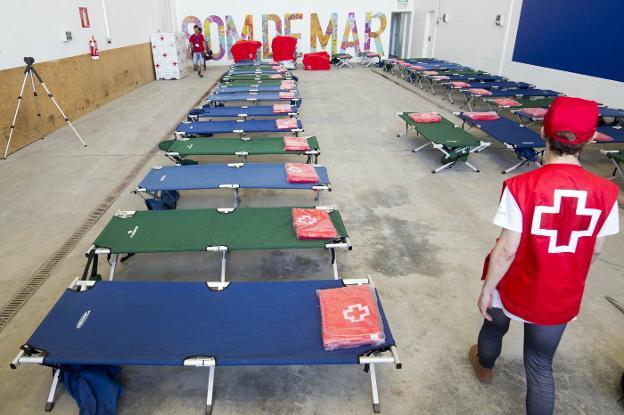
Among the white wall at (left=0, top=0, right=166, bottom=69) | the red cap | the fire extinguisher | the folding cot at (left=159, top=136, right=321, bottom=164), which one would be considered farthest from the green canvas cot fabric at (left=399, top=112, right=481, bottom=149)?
the fire extinguisher

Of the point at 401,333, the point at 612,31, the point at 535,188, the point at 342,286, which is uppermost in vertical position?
the point at 612,31

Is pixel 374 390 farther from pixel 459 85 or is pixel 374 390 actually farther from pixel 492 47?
pixel 492 47

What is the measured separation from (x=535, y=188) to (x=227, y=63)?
16705 mm

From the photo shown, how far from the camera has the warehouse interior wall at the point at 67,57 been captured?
6238 millimetres

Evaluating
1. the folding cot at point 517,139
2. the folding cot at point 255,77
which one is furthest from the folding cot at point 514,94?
the folding cot at point 255,77

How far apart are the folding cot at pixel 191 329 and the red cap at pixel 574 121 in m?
1.22

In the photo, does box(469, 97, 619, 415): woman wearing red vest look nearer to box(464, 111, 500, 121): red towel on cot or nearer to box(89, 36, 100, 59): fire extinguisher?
box(464, 111, 500, 121): red towel on cot

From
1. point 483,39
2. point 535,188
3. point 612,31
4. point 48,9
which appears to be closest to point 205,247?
point 535,188

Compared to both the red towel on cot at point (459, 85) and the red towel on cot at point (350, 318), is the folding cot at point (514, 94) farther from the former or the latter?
the red towel on cot at point (350, 318)

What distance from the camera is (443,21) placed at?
1416 cm

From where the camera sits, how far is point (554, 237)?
1569 mm

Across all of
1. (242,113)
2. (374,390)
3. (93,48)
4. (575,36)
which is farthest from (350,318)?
(93,48)

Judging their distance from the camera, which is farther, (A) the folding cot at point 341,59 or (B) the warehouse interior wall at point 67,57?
(A) the folding cot at point 341,59

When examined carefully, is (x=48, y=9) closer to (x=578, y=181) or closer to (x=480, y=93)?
(x=480, y=93)
